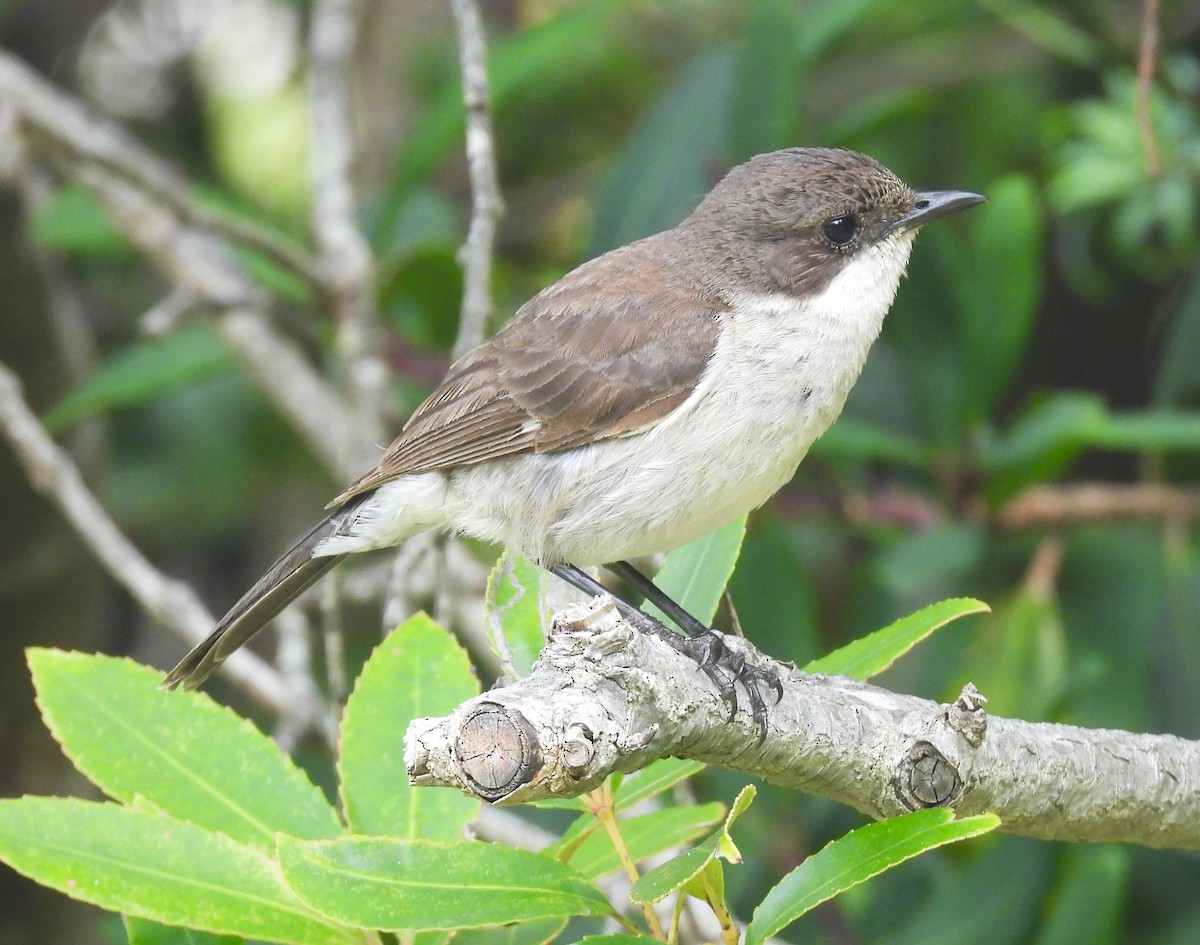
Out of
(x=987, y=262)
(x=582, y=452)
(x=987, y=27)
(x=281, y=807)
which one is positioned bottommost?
(x=281, y=807)

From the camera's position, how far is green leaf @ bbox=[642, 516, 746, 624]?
295cm

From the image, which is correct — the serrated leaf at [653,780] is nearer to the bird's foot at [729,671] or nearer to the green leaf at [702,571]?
the bird's foot at [729,671]

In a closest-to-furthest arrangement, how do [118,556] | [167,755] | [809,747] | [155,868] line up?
[155,868] < [809,747] < [167,755] < [118,556]

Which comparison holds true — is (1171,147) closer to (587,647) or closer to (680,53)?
(680,53)

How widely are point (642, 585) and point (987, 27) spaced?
3.75 m

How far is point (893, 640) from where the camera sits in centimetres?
259

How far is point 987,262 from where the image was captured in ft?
15.4

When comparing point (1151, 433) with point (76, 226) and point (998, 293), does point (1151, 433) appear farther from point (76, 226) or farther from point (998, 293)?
point (76, 226)

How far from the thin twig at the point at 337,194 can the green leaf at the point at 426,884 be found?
9.56 ft

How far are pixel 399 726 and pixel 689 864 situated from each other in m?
0.77

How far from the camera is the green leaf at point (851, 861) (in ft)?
6.64

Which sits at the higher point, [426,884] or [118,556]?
[118,556]

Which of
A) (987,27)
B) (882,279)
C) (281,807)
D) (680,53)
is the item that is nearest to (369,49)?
(680,53)

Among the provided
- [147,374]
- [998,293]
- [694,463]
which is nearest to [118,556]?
[147,374]
